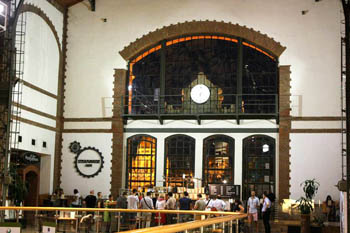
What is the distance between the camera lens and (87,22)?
87.7 feet

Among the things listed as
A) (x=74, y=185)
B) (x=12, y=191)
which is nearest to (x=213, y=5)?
(x=74, y=185)

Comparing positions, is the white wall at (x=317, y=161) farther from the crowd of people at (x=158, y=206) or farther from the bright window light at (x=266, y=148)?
the crowd of people at (x=158, y=206)

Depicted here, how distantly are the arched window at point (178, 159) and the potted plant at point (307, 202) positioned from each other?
5.02 metres

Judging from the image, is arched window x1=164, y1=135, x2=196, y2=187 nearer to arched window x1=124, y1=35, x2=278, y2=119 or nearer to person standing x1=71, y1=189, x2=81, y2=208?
arched window x1=124, y1=35, x2=278, y2=119

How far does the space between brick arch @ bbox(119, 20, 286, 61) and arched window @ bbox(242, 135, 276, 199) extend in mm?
4011

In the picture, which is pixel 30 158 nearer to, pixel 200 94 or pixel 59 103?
pixel 59 103

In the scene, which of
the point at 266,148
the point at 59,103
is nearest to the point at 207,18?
the point at 266,148

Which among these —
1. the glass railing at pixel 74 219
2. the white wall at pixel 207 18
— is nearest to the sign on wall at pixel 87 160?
the white wall at pixel 207 18

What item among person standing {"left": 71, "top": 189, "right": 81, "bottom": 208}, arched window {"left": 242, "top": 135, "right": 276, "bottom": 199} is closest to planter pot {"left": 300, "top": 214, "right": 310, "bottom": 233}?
arched window {"left": 242, "top": 135, "right": 276, "bottom": 199}

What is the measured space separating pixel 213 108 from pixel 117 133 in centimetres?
457

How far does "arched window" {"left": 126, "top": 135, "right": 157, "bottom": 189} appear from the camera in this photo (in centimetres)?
2516

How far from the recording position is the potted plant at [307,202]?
1941 centimetres

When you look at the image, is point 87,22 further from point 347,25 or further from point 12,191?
point 347,25

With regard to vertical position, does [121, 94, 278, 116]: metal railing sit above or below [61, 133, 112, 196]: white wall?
above
